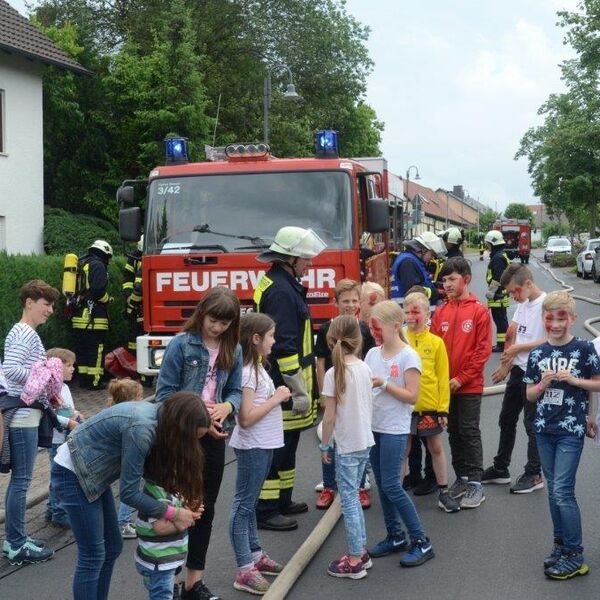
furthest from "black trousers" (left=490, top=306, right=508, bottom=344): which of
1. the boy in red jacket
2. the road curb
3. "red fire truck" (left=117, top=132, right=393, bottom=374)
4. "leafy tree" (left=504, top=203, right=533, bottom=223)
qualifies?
"leafy tree" (left=504, top=203, right=533, bottom=223)

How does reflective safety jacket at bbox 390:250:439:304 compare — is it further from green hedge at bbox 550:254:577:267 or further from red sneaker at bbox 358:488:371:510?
green hedge at bbox 550:254:577:267

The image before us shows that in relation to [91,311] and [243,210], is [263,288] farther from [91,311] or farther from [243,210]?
[91,311]

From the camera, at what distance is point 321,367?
7.54m

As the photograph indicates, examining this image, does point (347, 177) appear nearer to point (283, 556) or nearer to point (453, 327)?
point (453, 327)

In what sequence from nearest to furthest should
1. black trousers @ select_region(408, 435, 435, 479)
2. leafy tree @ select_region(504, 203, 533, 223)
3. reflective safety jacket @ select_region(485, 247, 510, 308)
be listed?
black trousers @ select_region(408, 435, 435, 479) → reflective safety jacket @ select_region(485, 247, 510, 308) → leafy tree @ select_region(504, 203, 533, 223)

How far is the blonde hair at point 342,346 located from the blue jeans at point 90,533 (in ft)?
5.33

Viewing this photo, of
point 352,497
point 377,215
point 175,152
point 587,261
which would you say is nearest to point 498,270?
point 377,215

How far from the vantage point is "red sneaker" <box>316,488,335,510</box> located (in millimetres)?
7086

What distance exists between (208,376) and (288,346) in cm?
114

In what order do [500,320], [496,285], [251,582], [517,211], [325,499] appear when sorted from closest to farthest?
[251,582] < [325,499] < [496,285] < [500,320] < [517,211]

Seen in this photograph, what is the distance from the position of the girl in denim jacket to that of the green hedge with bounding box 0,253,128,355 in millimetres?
7223

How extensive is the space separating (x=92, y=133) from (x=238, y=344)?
2642 centimetres

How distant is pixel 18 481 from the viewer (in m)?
6.08

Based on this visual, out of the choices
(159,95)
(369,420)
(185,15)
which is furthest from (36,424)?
(185,15)
